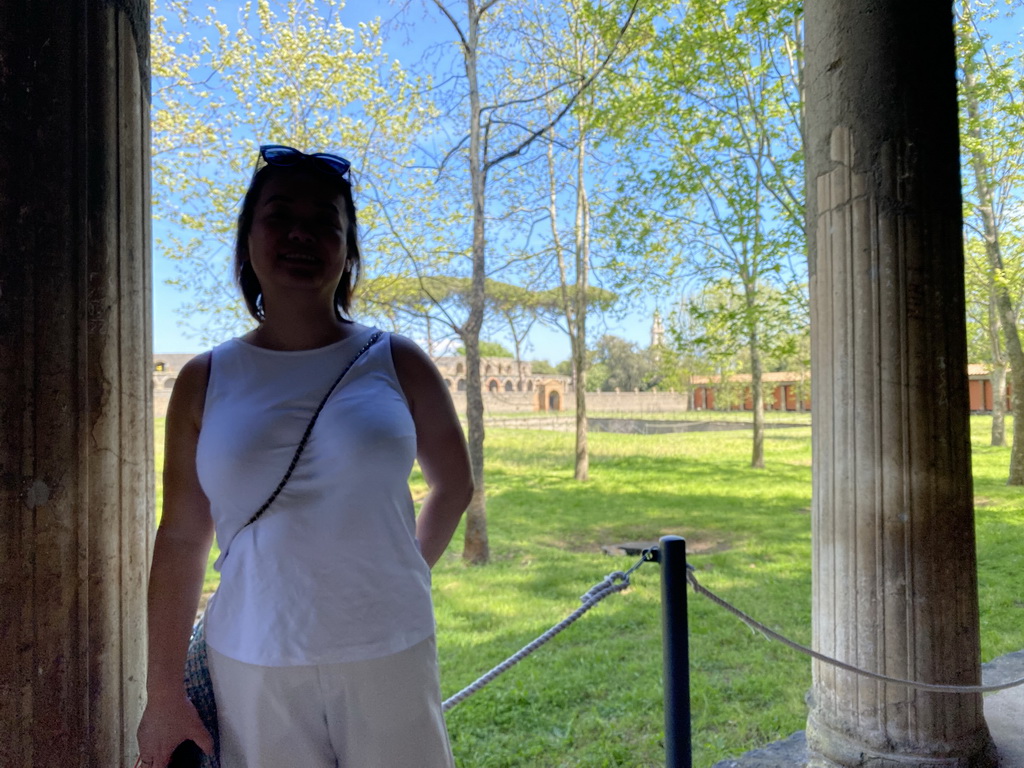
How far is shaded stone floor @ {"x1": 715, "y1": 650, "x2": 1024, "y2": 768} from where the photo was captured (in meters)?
2.36

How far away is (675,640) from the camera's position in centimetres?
183

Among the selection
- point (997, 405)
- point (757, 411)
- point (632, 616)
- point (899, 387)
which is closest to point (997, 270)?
point (632, 616)

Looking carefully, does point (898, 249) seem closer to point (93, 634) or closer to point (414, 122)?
point (93, 634)

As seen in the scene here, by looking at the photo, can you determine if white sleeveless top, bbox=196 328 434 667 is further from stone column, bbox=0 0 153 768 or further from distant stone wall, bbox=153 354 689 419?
distant stone wall, bbox=153 354 689 419

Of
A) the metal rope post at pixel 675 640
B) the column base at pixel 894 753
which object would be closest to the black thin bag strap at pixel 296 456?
the metal rope post at pixel 675 640

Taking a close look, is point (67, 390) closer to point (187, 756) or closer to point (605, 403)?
point (187, 756)

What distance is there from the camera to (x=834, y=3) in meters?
2.17

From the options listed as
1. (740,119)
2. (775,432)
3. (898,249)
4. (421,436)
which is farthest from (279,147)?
(775,432)

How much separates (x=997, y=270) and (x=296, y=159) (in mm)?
10244

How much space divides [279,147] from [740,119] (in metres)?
10.4

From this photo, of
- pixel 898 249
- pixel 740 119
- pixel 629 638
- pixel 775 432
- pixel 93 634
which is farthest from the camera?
pixel 775 432

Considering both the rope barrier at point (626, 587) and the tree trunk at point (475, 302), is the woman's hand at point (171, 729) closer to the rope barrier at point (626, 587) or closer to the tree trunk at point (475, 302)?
the rope barrier at point (626, 587)

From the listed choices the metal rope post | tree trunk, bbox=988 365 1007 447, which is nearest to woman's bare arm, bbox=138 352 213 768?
the metal rope post

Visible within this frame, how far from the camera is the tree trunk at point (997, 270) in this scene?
8.59m
